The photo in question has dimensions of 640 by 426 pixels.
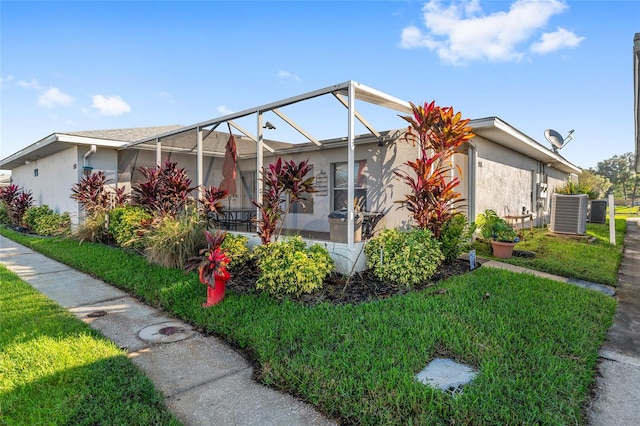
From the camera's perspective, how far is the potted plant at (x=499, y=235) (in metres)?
6.72

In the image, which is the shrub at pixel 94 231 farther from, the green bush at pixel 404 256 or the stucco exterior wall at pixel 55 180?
the green bush at pixel 404 256

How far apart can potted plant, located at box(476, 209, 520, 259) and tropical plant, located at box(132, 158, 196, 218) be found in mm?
6488

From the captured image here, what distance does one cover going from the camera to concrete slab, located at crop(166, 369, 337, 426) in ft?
7.19

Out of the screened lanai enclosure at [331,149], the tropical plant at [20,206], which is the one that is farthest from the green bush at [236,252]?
the tropical plant at [20,206]

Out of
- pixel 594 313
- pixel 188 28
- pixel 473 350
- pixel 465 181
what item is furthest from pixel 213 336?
pixel 188 28

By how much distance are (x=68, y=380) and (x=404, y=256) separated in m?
4.00

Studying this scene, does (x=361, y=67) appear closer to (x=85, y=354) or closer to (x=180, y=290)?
(x=180, y=290)

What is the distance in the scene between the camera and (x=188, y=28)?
8508mm

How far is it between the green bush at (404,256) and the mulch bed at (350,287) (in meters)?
0.13

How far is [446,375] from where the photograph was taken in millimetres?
2549

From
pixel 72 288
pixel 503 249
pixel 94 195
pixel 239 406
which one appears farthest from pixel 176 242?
pixel 503 249

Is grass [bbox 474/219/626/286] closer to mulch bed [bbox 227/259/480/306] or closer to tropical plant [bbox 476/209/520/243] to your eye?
tropical plant [bbox 476/209/520/243]

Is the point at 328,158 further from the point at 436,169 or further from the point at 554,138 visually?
the point at 554,138

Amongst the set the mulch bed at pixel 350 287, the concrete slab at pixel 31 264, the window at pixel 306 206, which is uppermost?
the window at pixel 306 206
